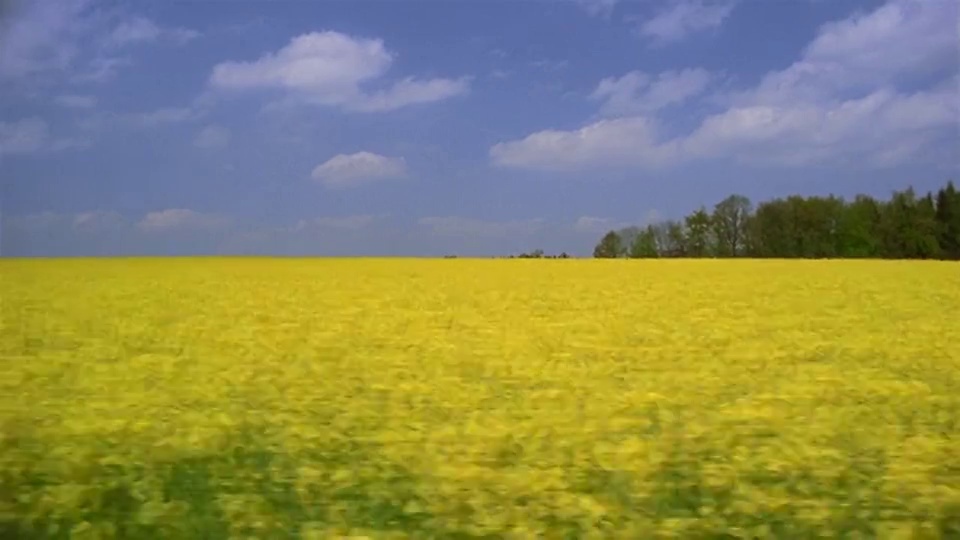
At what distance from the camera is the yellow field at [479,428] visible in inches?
146

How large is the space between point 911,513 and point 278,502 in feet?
9.13

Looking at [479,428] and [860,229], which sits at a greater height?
[860,229]

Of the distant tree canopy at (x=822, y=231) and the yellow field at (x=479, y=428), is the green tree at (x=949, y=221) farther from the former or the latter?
the yellow field at (x=479, y=428)

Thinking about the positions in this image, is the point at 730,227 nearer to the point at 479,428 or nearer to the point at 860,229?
the point at 860,229

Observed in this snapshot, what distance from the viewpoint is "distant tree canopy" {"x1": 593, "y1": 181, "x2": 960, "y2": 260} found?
41906mm

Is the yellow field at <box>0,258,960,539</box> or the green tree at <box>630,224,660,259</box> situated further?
the green tree at <box>630,224,660,259</box>

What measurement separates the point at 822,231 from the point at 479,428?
42.9 meters

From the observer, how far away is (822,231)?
1732 inches

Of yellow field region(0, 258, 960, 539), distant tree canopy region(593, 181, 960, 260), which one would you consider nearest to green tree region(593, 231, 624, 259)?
distant tree canopy region(593, 181, 960, 260)

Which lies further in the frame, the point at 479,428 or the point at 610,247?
the point at 610,247

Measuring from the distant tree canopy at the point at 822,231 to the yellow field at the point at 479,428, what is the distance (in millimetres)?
33686

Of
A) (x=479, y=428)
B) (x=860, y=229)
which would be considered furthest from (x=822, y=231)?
(x=479, y=428)

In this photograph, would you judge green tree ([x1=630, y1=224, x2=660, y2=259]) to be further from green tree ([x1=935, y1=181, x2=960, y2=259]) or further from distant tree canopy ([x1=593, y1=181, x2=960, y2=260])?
green tree ([x1=935, y1=181, x2=960, y2=259])

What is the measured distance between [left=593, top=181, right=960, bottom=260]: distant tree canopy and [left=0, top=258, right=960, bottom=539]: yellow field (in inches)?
1326
